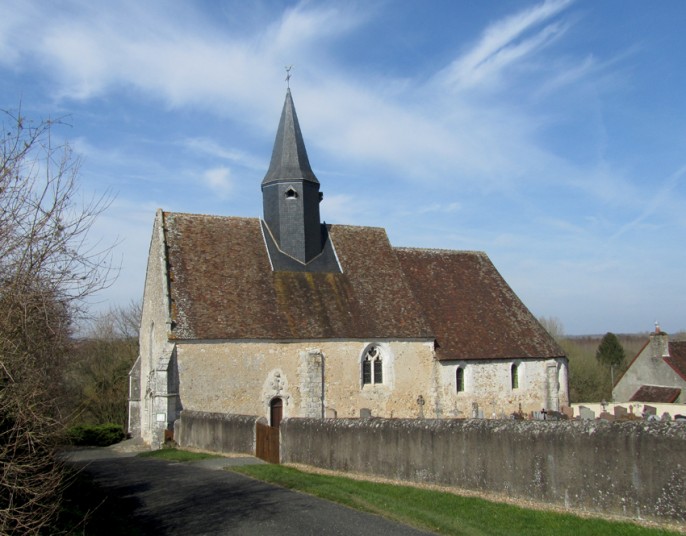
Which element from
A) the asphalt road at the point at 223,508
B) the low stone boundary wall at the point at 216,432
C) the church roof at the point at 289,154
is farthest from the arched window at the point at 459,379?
the asphalt road at the point at 223,508

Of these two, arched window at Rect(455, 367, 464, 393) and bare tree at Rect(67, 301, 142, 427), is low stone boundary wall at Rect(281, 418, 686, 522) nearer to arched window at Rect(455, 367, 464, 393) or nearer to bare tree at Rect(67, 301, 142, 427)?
arched window at Rect(455, 367, 464, 393)

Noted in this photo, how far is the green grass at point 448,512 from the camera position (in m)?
8.48

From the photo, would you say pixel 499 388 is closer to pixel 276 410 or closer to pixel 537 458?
pixel 276 410

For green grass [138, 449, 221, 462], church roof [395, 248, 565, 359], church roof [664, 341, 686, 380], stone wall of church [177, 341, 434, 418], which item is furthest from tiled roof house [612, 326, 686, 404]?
green grass [138, 449, 221, 462]

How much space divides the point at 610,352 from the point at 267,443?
48508 millimetres

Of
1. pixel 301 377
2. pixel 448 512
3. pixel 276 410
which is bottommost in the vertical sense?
pixel 448 512

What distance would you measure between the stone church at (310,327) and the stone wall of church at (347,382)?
0.04m

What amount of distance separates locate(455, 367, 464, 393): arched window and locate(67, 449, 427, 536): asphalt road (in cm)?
1329

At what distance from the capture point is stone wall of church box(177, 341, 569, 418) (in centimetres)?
2123

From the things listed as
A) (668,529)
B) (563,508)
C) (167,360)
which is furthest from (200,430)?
(668,529)

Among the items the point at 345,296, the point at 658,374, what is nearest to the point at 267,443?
the point at 345,296

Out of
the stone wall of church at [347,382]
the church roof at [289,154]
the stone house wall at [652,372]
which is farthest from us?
the stone house wall at [652,372]

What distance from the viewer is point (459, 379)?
83.6 feet

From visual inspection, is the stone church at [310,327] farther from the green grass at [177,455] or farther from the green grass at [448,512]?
the green grass at [448,512]
